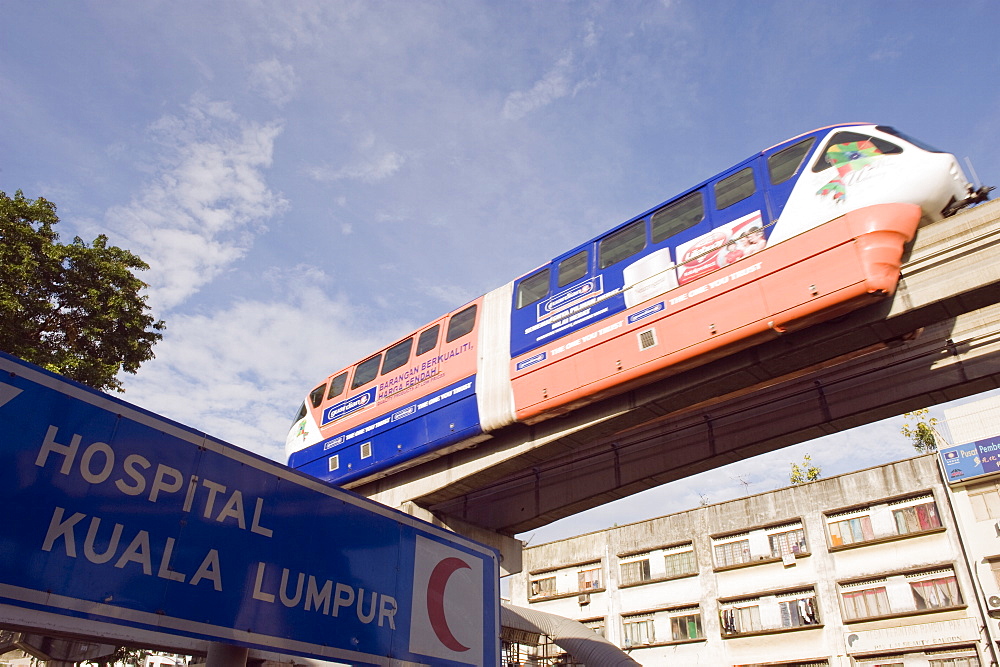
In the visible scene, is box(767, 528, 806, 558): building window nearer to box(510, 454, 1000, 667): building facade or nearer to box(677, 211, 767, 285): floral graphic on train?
box(510, 454, 1000, 667): building facade

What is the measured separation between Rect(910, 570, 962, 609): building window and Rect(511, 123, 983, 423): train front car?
1866 centimetres

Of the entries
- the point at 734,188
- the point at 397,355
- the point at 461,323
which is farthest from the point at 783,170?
the point at 397,355

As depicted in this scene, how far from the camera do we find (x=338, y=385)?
17.7m

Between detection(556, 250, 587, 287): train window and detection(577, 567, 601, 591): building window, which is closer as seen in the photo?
detection(556, 250, 587, 287): train window

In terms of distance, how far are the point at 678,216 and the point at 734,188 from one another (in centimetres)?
106

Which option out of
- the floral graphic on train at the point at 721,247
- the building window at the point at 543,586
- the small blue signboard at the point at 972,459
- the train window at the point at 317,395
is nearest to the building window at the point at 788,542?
the small blue signboard at the point at 972,459

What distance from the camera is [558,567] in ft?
116

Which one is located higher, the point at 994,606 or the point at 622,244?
the point at 622,244

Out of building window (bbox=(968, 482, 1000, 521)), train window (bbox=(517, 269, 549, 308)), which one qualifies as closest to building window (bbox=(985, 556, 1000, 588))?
building window (bbox=(968, 482, 1000, 521))

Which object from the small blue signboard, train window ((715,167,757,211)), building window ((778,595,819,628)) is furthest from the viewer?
building window ((778,595,819,628))

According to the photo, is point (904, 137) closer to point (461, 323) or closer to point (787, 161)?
point (787, 161)

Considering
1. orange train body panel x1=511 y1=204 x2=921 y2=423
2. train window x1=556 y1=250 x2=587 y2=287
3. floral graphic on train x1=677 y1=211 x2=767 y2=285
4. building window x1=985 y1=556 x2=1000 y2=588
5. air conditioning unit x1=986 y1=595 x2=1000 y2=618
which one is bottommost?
air conditioning unit x1=986 y1=595 x2=1000 y2=618

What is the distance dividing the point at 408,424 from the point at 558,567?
23.4 m

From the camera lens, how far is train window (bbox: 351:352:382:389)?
16.7m
